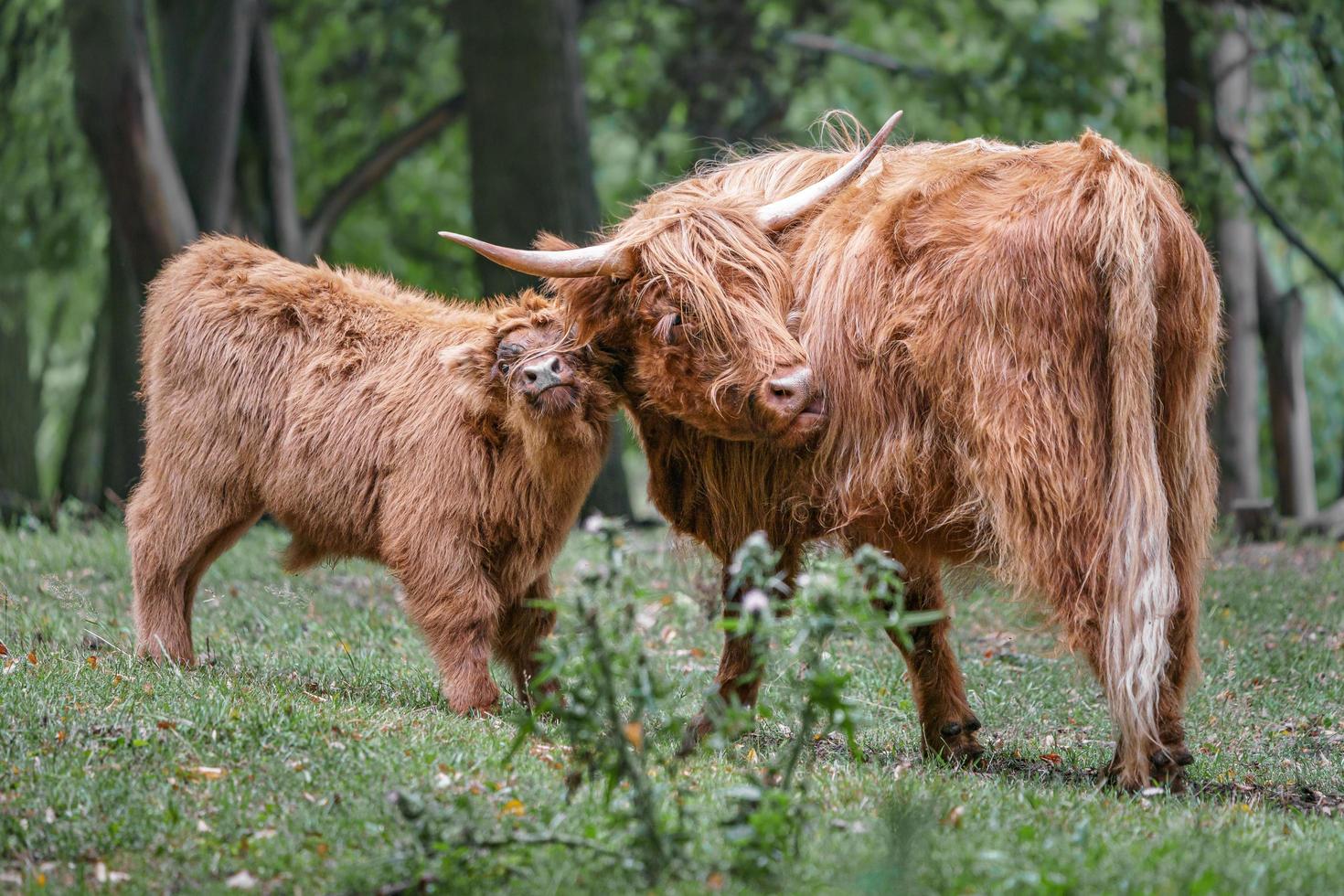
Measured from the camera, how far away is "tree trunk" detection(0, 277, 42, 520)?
13.5 meters

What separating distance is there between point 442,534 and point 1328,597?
5.24 metres

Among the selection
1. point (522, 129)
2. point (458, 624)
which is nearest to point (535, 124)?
point (522, 129)

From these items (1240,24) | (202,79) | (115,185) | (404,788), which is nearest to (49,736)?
(404,788)

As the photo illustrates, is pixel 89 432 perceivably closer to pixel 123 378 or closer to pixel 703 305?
pixel 123 378

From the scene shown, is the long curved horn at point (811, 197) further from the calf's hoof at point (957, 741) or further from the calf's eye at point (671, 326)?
the calf's hoof at point (957, 741)

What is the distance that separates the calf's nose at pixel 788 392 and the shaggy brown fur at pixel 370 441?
2.81 feet

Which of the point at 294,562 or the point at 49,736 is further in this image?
the point at 294,562

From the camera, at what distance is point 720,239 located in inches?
197

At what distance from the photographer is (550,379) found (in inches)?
Result: 202

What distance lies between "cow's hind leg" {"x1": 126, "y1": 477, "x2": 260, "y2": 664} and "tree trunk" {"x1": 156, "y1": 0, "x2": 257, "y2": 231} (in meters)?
5.26

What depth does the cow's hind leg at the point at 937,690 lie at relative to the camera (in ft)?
17.3

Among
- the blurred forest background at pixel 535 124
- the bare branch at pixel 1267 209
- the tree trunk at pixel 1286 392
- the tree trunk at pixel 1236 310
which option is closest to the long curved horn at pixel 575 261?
the blurred forest background at pixel 535 124

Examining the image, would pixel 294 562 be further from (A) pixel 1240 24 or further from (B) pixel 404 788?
(A) pixel 1240 24

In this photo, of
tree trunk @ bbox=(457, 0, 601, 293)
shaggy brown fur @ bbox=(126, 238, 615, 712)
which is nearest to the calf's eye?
shaggy brown fur @ bbox=(126, 238, 615, 712)
